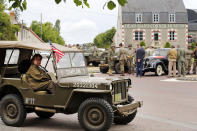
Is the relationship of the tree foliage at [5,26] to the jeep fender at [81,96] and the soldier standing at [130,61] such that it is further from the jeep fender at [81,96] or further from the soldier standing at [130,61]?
the jeep fender at [81,96]

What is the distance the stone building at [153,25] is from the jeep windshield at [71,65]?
57.6m

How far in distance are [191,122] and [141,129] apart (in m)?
1.41

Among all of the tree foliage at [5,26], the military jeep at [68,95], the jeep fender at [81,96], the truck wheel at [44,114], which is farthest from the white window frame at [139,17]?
the jeep fender at [81,96]

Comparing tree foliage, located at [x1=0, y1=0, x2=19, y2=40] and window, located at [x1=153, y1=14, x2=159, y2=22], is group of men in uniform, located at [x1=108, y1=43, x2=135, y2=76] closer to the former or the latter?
tree foliage, located at [x1=0, y1=0, x2=19, y2=40]

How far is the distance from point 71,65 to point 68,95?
41.6 inches

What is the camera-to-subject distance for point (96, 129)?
6.78 m

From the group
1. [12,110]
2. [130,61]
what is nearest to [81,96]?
[12,110]

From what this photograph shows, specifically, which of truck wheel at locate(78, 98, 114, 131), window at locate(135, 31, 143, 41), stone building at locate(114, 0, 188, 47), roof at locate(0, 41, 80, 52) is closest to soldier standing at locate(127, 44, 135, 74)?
roof at locate(0, 41, 80, 52)

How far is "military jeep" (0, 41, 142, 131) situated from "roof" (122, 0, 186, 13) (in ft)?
193

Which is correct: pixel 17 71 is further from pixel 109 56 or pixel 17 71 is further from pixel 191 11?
pixel 191 11

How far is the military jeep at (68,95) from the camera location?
6836 millimetres

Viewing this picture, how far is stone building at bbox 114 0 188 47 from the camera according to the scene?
65812mm

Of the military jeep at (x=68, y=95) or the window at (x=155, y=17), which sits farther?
the window at (x=155, y=17)

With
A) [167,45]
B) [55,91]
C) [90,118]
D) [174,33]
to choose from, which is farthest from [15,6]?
[174,33]
